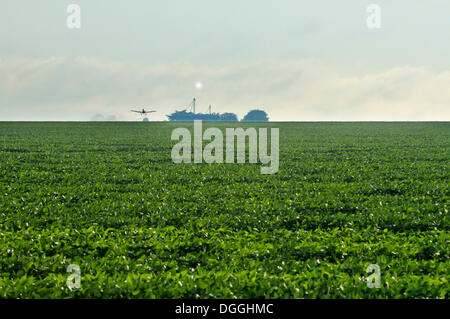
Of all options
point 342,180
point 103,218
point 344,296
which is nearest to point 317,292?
point 344,296

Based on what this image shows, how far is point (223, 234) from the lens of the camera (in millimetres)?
11359

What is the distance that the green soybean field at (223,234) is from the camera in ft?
25.4

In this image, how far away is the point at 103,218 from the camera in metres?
12.6

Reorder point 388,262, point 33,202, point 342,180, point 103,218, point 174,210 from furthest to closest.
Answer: point 342,180 < point 33,202 < point 174,210 < point 103,218 < point 388,262

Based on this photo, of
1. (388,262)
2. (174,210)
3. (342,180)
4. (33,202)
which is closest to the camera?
(388,262)

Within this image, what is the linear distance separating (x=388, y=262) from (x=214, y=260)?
4150 millimetres

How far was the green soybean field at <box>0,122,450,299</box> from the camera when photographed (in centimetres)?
773

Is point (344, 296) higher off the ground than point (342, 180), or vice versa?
point (342, 180)
